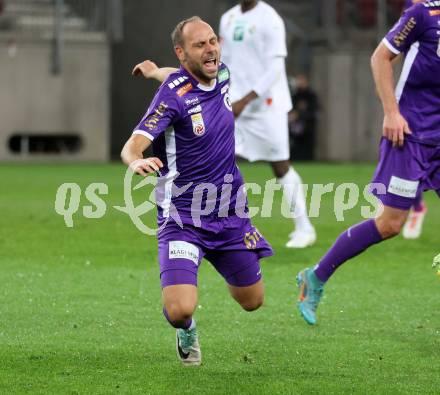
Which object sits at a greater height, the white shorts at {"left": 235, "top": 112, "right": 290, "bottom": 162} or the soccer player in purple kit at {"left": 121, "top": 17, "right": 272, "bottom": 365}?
the soccer player in purple kit at {"left": 121, "top": 17, "right": 272, "bottom": 365}

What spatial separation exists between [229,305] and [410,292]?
1.46 meters

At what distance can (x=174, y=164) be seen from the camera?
6168 millimetres

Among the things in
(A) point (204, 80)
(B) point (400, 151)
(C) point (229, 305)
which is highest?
(A) point (204, 80)

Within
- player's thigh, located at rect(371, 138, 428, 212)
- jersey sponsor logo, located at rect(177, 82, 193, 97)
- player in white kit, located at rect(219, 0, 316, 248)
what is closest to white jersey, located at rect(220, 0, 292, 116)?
player in white kit, located at rect(219, 0, 316, 248)

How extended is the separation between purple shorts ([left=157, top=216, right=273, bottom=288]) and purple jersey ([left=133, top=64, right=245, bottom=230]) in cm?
7

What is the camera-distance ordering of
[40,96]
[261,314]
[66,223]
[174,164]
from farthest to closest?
1. [40,96]
2. [66,223]
3. [261,314]
4. [174,164]

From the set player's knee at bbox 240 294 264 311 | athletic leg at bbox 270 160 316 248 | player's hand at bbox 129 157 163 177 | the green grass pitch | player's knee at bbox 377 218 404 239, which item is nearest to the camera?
player's hand at bbox 129 157 163 177

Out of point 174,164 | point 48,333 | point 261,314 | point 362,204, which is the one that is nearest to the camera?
point 174,164

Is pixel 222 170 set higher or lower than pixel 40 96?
higher

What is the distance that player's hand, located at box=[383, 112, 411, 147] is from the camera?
6.93m

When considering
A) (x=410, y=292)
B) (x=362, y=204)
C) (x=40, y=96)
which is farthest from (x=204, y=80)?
(x=40, y=96)

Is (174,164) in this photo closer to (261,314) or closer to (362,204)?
(261,314)

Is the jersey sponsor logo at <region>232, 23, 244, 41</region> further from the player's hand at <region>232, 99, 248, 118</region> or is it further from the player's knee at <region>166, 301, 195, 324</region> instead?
the player's knee at <region>166, 301, 195, 324</region>

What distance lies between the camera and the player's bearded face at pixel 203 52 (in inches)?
240
